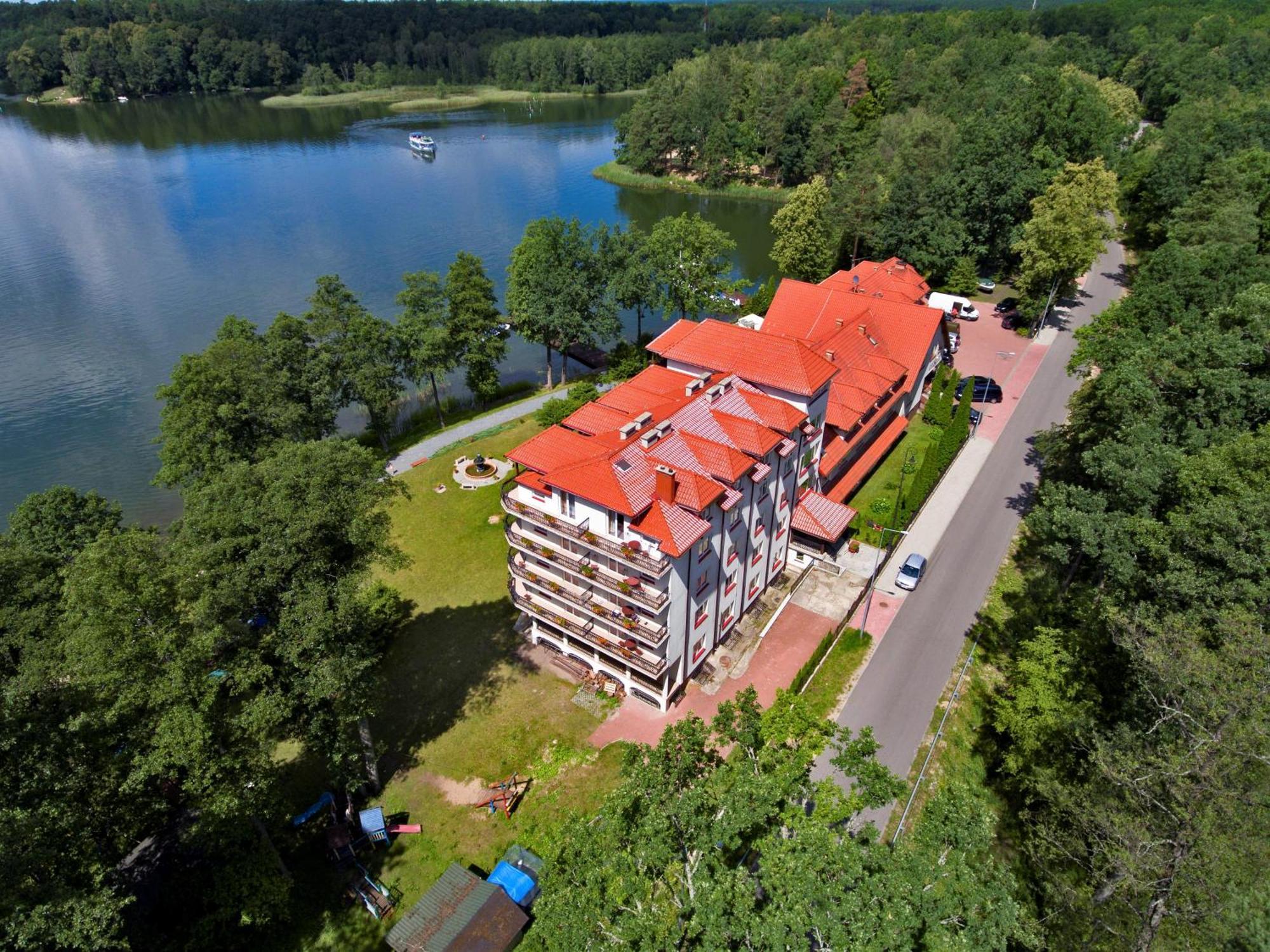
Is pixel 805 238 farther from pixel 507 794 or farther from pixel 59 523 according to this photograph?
pixel 59 523

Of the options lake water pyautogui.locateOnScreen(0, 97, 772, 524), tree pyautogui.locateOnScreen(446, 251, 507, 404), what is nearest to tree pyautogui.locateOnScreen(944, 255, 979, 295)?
lake water pyautogui.locateOnScreen(0, 97, 772, 524)

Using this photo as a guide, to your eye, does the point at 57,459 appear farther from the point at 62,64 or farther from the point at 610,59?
the point at 62,64

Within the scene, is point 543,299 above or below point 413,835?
above

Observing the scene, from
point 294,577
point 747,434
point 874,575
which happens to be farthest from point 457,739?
point 874,575

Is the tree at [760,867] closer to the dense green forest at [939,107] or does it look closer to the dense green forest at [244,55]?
the dense green forest at [939,107]

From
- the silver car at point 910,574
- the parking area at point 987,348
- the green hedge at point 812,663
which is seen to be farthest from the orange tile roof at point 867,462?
the parking area at point 987,348

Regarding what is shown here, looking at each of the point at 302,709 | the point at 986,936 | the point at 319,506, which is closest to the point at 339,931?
the point at 302,709
